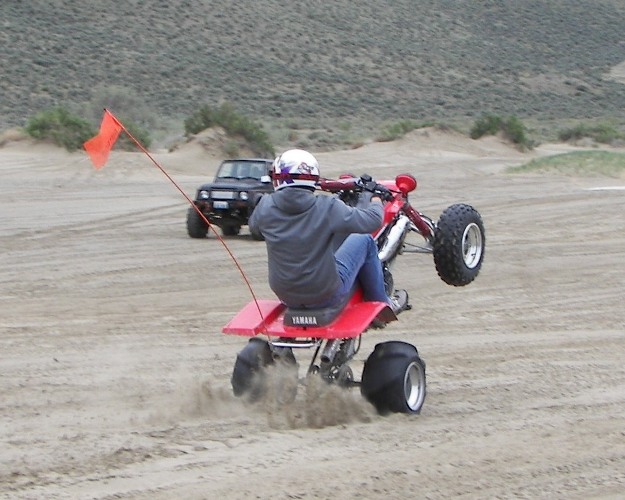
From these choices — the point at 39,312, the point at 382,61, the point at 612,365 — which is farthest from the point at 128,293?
the point at 382,61

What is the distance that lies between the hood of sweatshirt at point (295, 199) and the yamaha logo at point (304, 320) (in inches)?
25.3

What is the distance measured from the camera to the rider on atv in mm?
7387

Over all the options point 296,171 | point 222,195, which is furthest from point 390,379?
point 222,195

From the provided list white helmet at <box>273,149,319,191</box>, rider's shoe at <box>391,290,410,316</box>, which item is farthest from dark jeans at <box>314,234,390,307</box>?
white helmet at <box>273,149,319,191</box>

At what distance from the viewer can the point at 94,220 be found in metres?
23.2

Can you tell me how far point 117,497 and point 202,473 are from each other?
54 cm

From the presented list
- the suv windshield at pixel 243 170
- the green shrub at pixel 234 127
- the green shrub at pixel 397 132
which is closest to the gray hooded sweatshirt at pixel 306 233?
the suv windshield at pixel 243 170

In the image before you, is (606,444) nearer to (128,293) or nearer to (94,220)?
(128,293)

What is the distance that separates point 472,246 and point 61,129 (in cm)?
2890

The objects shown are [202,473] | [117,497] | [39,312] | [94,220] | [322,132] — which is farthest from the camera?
[322,132]

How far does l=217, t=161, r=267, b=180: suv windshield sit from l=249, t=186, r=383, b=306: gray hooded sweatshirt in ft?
44.8

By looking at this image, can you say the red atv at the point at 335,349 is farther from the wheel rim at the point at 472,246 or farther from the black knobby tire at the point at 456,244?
the wheel rim at the point at 472,246

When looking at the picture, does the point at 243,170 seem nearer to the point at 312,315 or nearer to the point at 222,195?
the point at 222,195

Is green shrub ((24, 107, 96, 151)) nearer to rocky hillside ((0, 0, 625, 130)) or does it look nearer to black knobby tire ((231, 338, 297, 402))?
rocky hillside ((0, 0, 625, 130))
